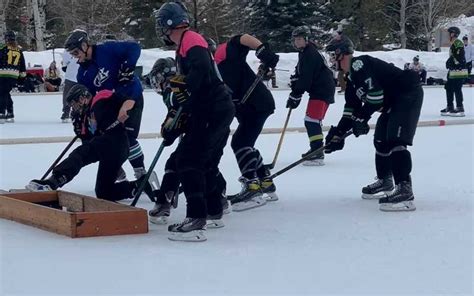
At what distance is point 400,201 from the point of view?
5793 millimetres

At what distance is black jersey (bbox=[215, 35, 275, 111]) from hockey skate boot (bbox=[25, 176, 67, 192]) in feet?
4.77

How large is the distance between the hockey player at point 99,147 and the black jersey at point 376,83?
5.42ft

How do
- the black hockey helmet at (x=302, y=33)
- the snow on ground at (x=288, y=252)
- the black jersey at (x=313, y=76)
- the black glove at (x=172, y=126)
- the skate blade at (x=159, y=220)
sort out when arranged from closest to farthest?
the snow on ground at (x=288, y=252), the black glove at (x=172, y=126), the skate blade at (x=159, y=220), the black hockey helmet at (x=302, y=33), the black jersey at (x=313, y=76)

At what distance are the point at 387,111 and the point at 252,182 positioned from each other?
1.10 meters

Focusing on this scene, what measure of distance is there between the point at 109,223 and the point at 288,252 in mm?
1077

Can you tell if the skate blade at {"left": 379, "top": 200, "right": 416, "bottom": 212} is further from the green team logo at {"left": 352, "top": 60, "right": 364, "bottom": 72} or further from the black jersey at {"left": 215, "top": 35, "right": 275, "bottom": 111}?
the black jersey at {"left": 215, "top": 35, "right": 275, "bottom": 111}

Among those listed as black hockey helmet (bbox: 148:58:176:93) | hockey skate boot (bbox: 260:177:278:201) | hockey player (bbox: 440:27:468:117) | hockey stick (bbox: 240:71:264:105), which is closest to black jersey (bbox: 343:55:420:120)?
Answer: hockey stick (bbox: 240:71:264:105)

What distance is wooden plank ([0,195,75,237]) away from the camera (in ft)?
16.1

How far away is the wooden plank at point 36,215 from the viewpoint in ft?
16.1

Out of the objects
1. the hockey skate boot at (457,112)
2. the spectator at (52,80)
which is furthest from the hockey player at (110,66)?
the spectator at (52,80)

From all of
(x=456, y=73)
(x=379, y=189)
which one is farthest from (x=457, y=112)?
(x=379, y=189)

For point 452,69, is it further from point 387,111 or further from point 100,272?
point 100,272

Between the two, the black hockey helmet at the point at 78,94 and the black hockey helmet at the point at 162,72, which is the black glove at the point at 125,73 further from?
the black hockey helmet at the point at 162,72

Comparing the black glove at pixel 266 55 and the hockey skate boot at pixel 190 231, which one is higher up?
the black glove at pixel 266 55
